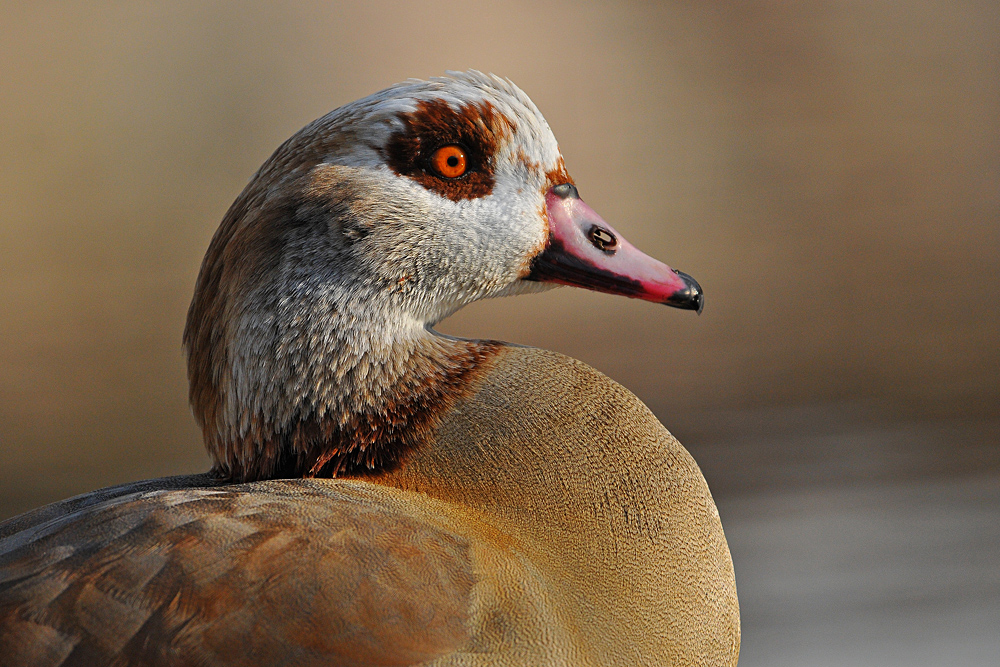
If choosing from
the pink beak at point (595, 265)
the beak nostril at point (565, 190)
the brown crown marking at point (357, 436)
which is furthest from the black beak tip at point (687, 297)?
the brown crown marking at point (357, 436)

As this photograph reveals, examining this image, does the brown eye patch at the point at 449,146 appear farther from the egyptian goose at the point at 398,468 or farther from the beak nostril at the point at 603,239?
the beak nostril at the point at 603,239

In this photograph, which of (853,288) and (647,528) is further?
(853,288)

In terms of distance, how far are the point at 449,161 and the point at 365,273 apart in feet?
0.53

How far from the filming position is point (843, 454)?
3.08 meters

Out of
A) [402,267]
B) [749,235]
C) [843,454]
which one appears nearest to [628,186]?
[749,235]

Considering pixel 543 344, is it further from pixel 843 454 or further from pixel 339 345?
pixel 339 345

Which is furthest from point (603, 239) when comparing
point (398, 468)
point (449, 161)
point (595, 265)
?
point (398, 468)

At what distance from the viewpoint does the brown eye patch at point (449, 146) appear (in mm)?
1136

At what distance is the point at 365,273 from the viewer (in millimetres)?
1117

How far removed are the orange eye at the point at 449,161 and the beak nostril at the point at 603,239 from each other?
0.18 metres

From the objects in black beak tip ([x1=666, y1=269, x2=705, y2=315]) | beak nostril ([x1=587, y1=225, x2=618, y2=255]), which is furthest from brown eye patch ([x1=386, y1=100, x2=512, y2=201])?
black beak tip ([x1=666, y1=269, x2=705, y2=315])

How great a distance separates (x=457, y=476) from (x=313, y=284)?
26 cm

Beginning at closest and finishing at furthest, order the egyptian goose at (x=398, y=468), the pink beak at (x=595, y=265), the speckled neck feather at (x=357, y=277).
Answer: the egyptian goose at (x=398, y=468) < the speckled neck feather at (x=357, y=277) < the pink beak at (x=595, y=265)

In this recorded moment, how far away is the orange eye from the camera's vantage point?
1.15 m
